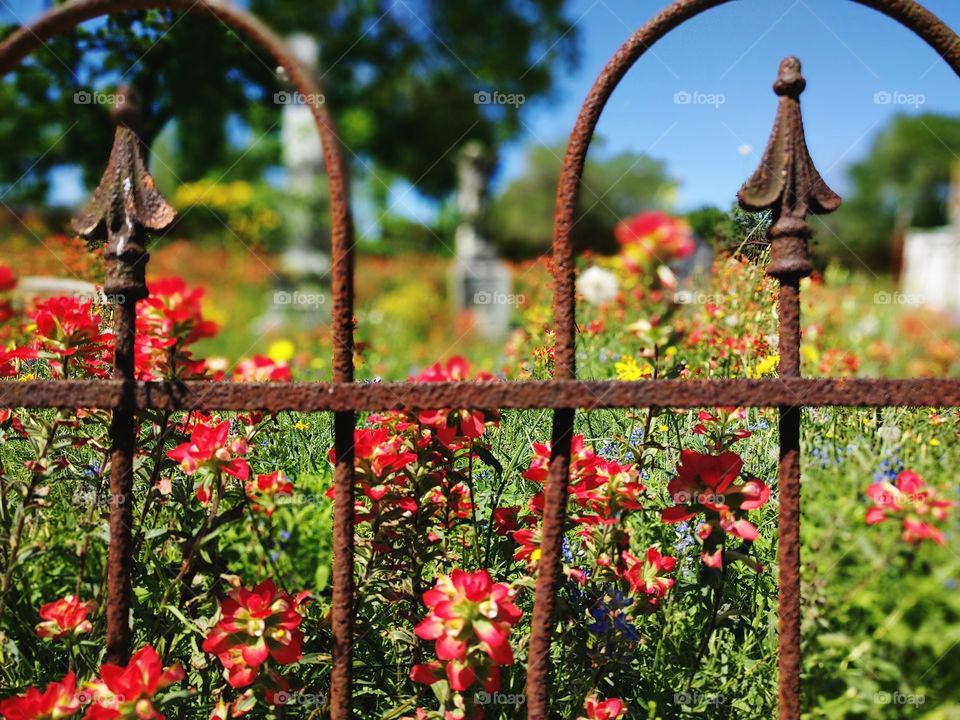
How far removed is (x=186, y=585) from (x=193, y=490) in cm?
16

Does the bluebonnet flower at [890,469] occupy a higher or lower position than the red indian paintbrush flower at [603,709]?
higher

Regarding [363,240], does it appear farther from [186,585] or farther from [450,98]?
[186,585]

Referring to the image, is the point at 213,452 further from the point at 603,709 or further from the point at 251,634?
the point at 603,709

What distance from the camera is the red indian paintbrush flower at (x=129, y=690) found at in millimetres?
1076

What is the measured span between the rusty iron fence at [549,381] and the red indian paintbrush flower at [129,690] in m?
0.08

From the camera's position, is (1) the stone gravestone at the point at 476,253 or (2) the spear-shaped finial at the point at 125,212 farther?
(1) the stone gravestone at the point at 476,253

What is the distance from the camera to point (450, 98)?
1986cm

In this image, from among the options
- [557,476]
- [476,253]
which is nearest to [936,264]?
[476,253]

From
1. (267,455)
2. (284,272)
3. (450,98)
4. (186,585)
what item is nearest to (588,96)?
(267,455)

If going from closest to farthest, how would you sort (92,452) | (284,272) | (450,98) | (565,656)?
(565,656) < (92,452) < (284,272) < (450,98)

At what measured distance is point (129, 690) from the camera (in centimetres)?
108

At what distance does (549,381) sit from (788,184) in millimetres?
423

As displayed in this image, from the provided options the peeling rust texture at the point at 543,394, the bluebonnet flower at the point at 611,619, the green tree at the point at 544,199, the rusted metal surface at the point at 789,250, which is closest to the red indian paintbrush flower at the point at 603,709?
the bluebonnet flower at the point at 611,619

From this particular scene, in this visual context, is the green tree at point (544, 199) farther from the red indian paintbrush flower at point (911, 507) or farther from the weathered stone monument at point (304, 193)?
the red indian paintbrush flower at point (911, 507)
